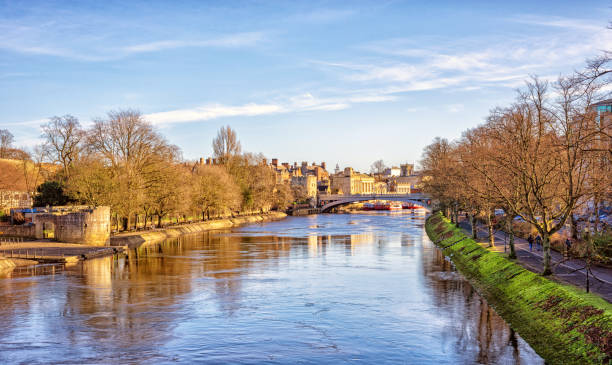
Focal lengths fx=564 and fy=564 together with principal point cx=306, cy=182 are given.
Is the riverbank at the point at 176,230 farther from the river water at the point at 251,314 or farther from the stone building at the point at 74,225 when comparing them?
the river water at the point at 251,314

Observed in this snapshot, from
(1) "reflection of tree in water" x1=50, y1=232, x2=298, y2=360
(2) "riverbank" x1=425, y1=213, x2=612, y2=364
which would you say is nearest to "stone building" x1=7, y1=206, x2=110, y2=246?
(1) "reflection of tree in water" x1=50, y1=232, x2=298, y2=360

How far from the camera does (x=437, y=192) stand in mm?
69812

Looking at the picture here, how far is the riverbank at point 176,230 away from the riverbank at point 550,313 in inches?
1420

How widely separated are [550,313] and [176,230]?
185 feet

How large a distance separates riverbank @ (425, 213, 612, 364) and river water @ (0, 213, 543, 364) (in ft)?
2.19

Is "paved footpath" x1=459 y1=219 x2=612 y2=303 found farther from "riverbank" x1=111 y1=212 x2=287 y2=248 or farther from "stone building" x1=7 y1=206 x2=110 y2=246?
"riverbank" x1=111 y1=212 x2=287 y2=248

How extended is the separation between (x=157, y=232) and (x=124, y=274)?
2847 centimetres

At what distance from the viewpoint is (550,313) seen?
71.4ft

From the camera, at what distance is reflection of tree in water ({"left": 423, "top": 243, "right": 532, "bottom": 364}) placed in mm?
20156

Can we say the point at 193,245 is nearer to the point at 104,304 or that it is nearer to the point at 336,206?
the point at 104,304

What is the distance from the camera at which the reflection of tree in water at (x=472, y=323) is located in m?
20.2

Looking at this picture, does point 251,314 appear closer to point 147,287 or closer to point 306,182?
point 147,287

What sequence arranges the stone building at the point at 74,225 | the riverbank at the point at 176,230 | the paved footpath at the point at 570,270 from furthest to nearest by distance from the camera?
1. the riverbank at the point at 176,230
2. the stone building at the point at 74,225
3. the paved footpath at the point at 570,270

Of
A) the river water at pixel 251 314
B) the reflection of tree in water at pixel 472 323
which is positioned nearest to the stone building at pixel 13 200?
the river water at pixel 251 314
